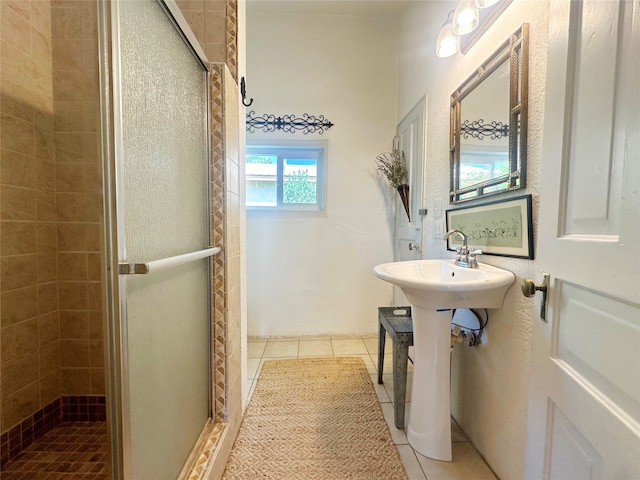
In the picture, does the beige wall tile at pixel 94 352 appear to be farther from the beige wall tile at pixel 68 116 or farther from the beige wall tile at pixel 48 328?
the beige wall tile at pixel 68 116

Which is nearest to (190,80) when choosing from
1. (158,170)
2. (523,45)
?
(158,170)

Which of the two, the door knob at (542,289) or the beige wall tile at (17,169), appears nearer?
the door knob at (542,289)

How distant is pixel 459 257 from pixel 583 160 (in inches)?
28.8

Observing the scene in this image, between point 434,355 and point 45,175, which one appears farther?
point 45,175

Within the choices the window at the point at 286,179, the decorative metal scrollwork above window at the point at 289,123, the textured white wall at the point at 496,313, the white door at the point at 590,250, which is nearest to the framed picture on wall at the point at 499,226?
the textured white wall at the point at 496,313

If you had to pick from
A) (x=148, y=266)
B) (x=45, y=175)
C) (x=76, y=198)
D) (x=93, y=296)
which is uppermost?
(x=45, y=175)

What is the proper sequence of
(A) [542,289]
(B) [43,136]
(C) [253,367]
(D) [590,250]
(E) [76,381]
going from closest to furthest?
1. (D) [590,250]
2. (A) [542,289]
3. (B) [43,136]
4. (E) [76,381]
5. (C) [253,367]

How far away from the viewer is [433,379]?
47.2 inches

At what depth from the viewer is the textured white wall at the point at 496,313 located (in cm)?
93

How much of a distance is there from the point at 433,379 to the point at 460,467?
386 millimetres

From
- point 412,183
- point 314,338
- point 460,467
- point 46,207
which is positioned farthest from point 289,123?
point 460,467

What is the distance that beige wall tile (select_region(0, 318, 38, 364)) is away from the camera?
1173 mm

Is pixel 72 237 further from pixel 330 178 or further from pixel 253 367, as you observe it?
pixel 330 178

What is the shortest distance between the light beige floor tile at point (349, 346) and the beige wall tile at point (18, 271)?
196 centimetres
